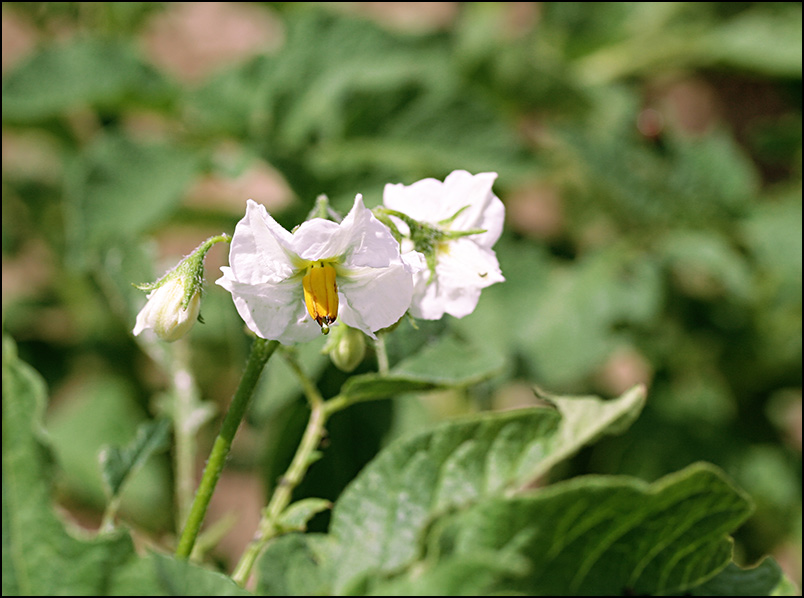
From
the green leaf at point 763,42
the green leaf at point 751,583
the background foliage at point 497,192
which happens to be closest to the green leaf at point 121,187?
the background foliage at point 497,192

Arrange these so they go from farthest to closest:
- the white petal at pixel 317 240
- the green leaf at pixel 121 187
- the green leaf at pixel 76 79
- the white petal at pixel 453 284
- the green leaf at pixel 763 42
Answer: the green leaf at pixel 763 42, the green leaf at pixel 76 79, the green leaf at pixel 121 187, the white petal at pixel 453 284, the white petal at pixel 317 240

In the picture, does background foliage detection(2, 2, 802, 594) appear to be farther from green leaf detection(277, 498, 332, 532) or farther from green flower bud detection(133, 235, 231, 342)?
green flower bud detection(133, 235, 231, 342)

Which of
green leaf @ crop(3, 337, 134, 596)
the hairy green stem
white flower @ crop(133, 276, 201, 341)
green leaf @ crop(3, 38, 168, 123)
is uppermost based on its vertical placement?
white flower @ crop(133, 276, 201, 341)

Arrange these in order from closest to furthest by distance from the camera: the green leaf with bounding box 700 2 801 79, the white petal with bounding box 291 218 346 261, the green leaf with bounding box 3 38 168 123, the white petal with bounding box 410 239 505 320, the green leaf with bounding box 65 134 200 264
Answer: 1. the white petal with bounding box 291 218 346 261
2. the white petal with bounding box 410 239 505 320
3. the green leaf with bounding box 65 134 200 264
4. the green leaf with bounding box 3 38 168 123
5. the green leaf with bounding box 700 2 801 79

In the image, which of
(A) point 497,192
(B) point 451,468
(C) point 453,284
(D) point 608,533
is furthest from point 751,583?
(A) point 497,192

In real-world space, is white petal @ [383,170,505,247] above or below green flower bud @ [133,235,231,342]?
above

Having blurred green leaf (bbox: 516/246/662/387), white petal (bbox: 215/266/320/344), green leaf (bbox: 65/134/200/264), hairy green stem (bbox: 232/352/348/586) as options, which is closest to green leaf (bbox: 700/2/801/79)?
blurred green leaf (bbox: 516/246/662/387)

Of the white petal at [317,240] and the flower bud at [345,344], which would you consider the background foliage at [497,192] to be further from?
the white petal at [317,240]

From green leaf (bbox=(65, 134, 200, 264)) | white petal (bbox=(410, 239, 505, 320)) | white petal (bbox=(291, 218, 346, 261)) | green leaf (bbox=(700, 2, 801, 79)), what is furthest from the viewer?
green leaf (bbox=(700, 2, 801, 79))
